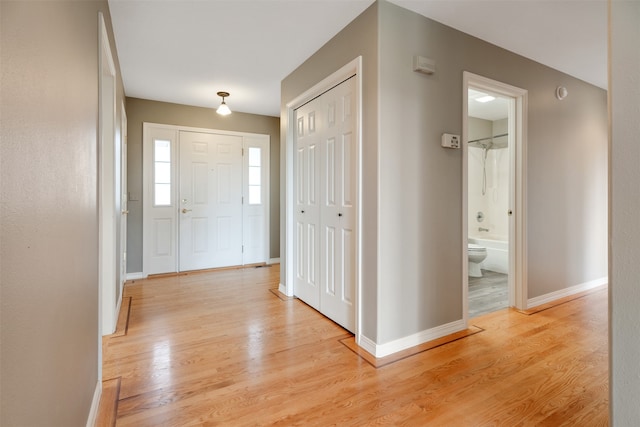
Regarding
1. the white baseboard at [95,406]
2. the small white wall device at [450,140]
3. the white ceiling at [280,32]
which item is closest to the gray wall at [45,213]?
the white baseboard at [95,406]

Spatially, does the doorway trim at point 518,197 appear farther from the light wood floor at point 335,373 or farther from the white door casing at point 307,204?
the white door casing at point 307,204

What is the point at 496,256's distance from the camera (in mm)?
4695

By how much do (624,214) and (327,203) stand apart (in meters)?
2.08

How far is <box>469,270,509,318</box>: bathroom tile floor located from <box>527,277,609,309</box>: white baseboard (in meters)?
0.24

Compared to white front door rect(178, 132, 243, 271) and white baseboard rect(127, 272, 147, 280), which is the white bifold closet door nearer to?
white front door rect(178, 132, 243, 271)

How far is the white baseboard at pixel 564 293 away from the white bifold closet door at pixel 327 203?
1.93 metres

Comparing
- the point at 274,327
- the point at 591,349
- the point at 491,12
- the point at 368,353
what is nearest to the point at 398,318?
the point at 368,353

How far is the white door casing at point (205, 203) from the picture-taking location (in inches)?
174

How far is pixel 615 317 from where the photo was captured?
926 mm

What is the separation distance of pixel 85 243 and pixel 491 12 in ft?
9.57

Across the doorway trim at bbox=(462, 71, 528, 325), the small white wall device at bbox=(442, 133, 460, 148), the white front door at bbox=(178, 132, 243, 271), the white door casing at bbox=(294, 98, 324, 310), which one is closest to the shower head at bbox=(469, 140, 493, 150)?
the doorway trim at bbox=(462, 71, 528, 325)

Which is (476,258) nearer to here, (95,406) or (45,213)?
(95,406)

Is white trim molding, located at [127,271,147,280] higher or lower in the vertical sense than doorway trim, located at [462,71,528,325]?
lower

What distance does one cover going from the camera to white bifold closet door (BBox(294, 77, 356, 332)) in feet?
8.34
